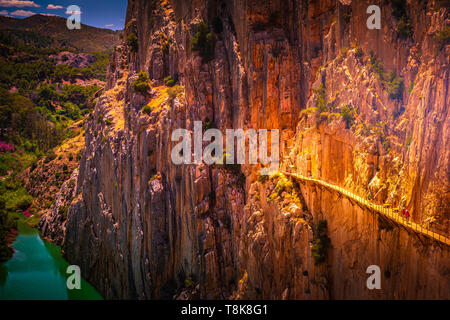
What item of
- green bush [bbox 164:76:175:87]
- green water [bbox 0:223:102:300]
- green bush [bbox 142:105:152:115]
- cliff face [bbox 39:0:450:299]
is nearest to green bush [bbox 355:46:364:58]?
cliff face [bbox 39:0:450:299]

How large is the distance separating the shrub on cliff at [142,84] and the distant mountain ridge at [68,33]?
131616mm

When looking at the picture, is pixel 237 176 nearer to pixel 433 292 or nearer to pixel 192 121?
pixel 192 121

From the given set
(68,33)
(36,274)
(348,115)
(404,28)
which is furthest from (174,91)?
(68,33)

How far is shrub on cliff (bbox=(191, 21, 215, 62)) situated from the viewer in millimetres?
35656

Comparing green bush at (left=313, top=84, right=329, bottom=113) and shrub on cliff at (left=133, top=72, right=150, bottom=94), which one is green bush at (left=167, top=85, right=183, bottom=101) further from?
green bush at (left=313, top=84, right=329, bottom=113)

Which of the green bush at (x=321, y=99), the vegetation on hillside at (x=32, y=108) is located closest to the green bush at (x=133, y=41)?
the vegetation on hillside at (x=32, y=108)

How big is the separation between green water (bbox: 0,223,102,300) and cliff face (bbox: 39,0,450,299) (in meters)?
3.42

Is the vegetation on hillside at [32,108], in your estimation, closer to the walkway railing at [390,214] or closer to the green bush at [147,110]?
the green bush at [147,110]

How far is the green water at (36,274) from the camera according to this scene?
5028 cm

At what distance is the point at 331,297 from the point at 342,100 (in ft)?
38.0

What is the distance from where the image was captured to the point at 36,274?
184 ft

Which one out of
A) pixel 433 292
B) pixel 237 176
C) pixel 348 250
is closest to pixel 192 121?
pixel 237 176

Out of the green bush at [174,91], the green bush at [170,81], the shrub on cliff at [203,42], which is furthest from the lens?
the green bush at [170,81]

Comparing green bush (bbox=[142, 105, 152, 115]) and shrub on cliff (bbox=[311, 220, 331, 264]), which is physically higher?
green bush (bbox=[142, 105, 152, 115])
